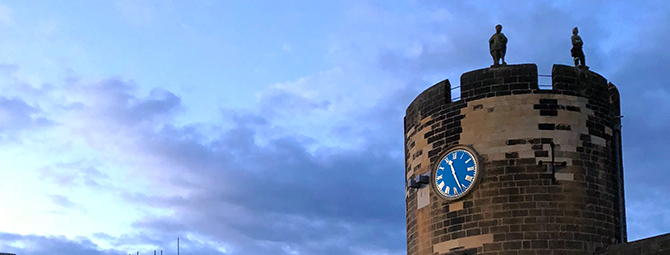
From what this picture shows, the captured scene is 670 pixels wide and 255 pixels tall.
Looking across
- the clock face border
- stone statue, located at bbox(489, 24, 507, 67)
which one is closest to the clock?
the clock face border

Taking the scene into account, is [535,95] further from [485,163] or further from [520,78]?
[485,163]

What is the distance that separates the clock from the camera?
3331 centimetres

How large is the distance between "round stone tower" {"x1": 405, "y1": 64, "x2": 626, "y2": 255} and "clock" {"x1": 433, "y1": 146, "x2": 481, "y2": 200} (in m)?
0.10

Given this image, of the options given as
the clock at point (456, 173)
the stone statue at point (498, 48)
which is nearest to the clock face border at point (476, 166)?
the clock at point (456, 173)

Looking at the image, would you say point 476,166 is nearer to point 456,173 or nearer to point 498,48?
point 456,173

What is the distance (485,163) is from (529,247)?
3262mm

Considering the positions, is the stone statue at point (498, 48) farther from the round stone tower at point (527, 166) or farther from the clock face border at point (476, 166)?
the clock face border at point (476, 166)

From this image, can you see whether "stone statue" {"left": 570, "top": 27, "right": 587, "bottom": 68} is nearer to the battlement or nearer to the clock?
the battlement

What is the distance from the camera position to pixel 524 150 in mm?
32812

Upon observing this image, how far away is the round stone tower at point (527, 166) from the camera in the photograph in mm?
32250

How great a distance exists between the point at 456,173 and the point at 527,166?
256 cm

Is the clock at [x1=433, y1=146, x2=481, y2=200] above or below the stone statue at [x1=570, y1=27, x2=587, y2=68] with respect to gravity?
below

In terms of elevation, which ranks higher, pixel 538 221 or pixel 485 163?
pixel 485 163

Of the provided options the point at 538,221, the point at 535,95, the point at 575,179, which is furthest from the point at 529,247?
the point at 535,95
